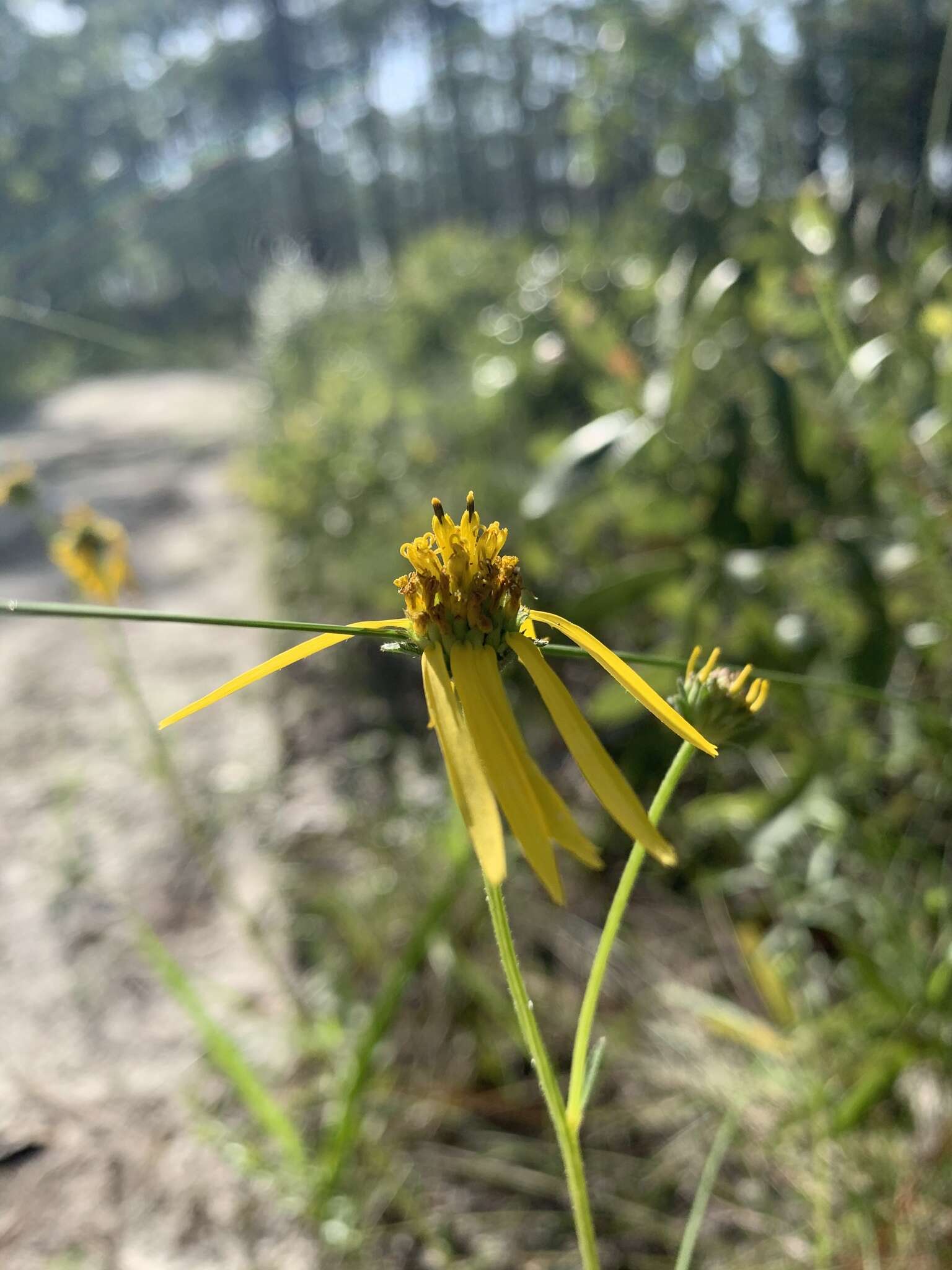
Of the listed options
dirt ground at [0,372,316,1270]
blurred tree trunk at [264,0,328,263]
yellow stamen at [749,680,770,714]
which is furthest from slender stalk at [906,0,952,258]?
blurred tree trunk at [264,0,328,263]

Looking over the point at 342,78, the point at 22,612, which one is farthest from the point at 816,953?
the point at 342,78

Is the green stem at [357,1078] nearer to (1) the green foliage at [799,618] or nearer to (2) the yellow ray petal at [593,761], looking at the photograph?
(1) the green foliage at [799,618]

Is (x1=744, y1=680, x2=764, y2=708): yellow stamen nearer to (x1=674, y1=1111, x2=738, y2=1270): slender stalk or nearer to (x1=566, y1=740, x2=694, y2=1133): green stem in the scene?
(x1=566, y1=740, x2=694, y2=1133): green stem

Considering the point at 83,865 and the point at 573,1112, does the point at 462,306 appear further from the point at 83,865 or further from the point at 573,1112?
the point at 573,1112

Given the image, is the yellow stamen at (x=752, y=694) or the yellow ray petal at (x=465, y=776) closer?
the yellow ray petal at (x=465, y=776)

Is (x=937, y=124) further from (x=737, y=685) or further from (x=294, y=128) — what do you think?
(x=294, y=128)

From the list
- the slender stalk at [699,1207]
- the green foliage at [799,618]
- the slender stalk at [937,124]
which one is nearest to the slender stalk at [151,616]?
the slender stalk at [699,1207]
